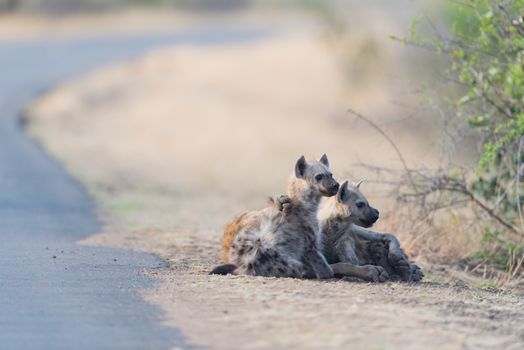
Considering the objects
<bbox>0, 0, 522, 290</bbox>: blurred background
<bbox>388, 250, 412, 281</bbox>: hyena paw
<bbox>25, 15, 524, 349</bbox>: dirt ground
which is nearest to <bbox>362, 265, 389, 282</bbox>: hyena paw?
<bbox>25, 15, 524, 349</bbox>: dirt ground

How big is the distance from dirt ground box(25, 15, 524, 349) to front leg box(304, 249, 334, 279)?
0.44 ft

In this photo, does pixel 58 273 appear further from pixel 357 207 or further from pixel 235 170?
pixel 235 170

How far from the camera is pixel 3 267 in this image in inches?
370

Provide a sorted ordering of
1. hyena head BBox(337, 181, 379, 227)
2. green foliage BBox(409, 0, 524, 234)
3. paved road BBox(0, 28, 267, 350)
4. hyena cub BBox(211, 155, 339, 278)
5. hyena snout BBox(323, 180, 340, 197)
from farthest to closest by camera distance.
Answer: green foliage BBox(409, 0, 524, 234), hyena head BBox(337, 181, 379, 227), hyena snout BBox(323, 180, 340, 197), hyena cub BBox(211, 155, 339, 278), paved road BBox(0, 28, 267, 350)

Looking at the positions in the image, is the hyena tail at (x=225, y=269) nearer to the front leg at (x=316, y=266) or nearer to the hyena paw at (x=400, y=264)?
the front leg at (x=316, y=266)

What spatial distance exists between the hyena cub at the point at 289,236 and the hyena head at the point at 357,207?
1.09ft

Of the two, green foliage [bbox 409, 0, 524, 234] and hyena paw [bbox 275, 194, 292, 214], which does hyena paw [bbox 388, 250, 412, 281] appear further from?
green foliage [bbox 409, 0, 524, 234]

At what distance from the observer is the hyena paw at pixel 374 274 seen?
895 cm

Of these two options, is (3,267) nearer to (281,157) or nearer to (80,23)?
(281,157)

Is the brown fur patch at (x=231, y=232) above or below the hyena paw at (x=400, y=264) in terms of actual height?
above

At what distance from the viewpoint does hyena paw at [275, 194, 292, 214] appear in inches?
351

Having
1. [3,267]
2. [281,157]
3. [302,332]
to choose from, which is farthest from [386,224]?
[281,157]

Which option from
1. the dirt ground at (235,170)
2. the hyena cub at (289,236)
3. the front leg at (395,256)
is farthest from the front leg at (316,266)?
the front leg at (395,256)

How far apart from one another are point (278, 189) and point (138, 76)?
52.1 ft
